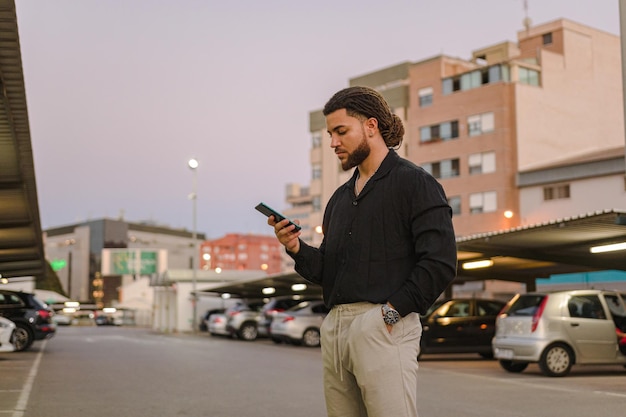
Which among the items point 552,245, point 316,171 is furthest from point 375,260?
point 316,171

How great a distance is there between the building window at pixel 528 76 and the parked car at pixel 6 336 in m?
41.5

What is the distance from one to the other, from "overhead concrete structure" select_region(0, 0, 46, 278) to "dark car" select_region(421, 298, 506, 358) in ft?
34.3

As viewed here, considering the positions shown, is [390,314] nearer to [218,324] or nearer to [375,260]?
[375,260]

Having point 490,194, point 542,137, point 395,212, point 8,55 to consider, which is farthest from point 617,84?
point 395,212

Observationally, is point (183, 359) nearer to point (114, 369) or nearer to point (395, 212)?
point (114, 369)

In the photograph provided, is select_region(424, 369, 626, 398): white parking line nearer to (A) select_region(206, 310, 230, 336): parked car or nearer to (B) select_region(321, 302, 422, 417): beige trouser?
(B) select_region(321, 302, 422, 417): beige trouser

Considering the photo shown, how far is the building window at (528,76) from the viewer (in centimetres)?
5762

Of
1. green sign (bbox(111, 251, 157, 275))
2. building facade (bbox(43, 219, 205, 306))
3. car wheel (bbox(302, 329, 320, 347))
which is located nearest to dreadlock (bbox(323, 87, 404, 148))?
car wheel (bbox(302, 329, 320, 347))

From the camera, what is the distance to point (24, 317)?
26203 millimetres

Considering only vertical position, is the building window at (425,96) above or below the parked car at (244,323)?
above

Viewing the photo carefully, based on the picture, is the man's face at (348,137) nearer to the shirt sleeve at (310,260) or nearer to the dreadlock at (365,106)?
the dreadlock at (365,106)

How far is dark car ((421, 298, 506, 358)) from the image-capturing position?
23.6 meters

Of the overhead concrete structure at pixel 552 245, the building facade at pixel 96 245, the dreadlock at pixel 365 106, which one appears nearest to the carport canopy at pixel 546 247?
the overhead concrete structure at pixel 552 245

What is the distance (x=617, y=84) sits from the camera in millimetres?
62812
